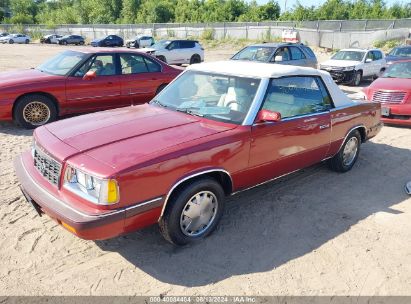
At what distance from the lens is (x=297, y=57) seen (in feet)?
41.0

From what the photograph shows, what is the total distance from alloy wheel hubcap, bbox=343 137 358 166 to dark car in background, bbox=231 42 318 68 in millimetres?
6357

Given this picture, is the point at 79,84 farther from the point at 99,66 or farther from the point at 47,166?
the point at 47,166

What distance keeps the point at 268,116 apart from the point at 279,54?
876 cm

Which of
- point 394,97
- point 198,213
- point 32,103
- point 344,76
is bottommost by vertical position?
point 198,213

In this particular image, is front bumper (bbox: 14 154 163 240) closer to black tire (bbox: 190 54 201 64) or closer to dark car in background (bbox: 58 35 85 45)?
black tire (bbox: 190 54 201 64)

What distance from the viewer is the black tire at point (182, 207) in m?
3.48

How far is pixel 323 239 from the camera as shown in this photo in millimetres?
3988

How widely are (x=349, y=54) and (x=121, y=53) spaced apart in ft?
35.2

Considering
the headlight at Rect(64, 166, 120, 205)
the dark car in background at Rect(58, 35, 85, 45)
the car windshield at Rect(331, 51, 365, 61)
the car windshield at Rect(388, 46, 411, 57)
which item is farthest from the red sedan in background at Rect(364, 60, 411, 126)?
the dark car in background at Rect(58, 35, 85, 45)

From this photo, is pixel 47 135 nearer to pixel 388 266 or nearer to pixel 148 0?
pixel 388 266

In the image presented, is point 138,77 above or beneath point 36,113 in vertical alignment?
above

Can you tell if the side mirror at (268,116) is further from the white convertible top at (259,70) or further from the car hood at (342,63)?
the car hood at (342,63)

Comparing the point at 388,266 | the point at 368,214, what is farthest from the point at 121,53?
the point at 388,266

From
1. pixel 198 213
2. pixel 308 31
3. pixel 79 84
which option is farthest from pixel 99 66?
pixel 308 31
